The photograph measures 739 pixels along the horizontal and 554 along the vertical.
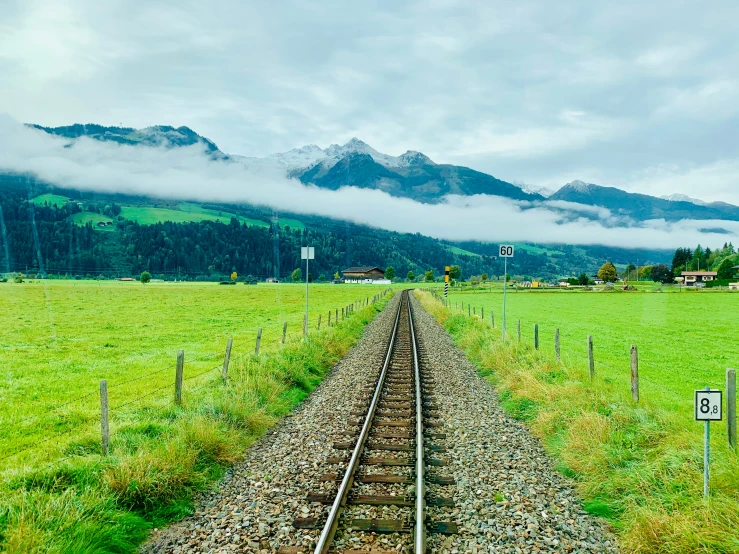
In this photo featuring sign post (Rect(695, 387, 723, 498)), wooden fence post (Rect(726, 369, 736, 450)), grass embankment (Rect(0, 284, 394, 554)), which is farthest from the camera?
wooden fence post (Rect(726, 369, 736, 450))

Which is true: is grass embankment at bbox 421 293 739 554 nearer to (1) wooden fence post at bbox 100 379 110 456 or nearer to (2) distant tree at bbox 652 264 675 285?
(1) wooden fence post at bbox 100 379 110 456

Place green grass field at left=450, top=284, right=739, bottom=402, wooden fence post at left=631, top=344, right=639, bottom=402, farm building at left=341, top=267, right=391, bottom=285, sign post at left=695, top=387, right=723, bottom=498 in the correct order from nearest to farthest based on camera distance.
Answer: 1. sign post at left=695, top=387, right=723, bottom=498
2. wooden fence post at left=631, top=344, right=639, bottom=402
3. green grass field at left=450, top=284, right=739, bottom=402
4. farm building at left=341, top=267, right=391, bottom=285

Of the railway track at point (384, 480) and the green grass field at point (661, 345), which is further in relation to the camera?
the green grass field at point (661, 345)

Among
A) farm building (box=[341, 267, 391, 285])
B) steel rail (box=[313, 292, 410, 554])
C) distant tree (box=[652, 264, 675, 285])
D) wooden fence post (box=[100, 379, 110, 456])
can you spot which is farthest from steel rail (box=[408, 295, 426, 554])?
farm building (box=[341, 267, 391, 285])

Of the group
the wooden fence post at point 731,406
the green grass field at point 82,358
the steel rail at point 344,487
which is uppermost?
the wooden fence post at point 731,406

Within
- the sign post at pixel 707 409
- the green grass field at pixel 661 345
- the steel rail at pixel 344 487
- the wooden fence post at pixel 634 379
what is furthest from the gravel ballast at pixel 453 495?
the green grass field at pixel 661 345

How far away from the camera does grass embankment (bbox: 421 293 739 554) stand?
514 centimetres

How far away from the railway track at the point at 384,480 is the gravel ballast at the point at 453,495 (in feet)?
0.48

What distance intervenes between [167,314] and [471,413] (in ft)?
118

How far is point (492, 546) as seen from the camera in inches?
211

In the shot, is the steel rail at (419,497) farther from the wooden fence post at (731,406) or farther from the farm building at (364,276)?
the farm building at (364,276)

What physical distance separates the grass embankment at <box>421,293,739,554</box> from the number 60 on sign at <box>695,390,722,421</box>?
88 cm

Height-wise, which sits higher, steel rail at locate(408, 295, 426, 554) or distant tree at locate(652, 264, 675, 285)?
distant tree at locate(652, 264, 675, 285)

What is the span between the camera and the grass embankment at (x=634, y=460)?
203 inches
